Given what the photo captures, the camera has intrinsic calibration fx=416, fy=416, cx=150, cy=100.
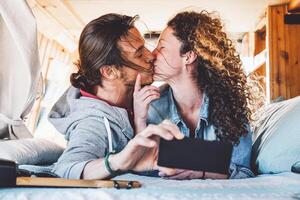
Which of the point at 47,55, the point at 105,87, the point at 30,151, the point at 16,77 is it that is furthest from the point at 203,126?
the point at 47,55

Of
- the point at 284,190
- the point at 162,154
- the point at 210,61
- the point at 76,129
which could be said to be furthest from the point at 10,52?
the point at 284,190

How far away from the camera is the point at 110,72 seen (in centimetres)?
81

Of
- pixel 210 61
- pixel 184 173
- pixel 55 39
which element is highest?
pixel 55 39

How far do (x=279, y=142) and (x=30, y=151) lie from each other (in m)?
0.46

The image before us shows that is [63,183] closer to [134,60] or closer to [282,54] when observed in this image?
[134,60]

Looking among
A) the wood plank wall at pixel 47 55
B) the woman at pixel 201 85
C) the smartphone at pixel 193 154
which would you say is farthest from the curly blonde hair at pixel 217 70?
the wood plank wall at pixel 47 55

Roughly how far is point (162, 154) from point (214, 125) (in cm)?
27

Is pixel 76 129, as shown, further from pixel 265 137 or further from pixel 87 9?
pixel 87 9

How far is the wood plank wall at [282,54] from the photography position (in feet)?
4.56

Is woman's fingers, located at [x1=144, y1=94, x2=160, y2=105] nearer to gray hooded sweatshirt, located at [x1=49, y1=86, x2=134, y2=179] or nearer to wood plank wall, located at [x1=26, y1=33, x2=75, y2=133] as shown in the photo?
gray hooded sweatshirt, located at [x1=49, y1=86, x2=134, y2=179]

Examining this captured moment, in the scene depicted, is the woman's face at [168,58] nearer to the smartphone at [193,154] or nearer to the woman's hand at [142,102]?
the woman's hand at [142,102]

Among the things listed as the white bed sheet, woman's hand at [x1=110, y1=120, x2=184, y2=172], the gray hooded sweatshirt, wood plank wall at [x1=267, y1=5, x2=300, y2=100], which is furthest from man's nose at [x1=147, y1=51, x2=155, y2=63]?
wood plank wall at [x1=267, y1=5, x2=300, y2=100]

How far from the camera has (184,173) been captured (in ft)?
2.22

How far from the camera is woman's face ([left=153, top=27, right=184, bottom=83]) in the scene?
84 cm
